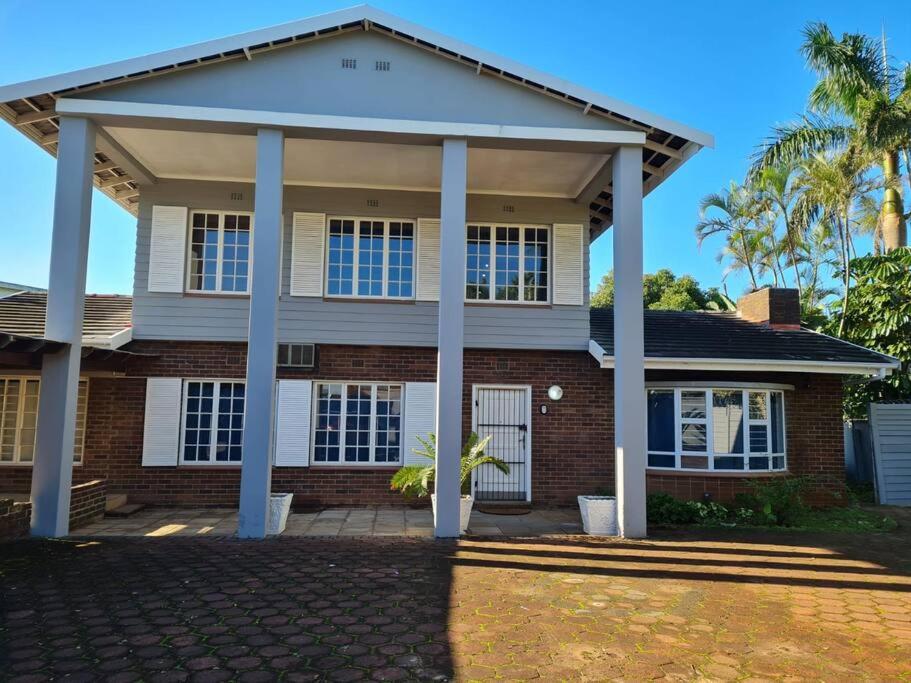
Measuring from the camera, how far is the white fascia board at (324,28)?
8133 mm

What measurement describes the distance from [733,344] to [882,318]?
461cm

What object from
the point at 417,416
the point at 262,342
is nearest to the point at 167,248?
the point at 262,342

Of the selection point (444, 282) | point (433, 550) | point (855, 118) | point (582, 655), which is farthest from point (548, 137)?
point (855, 118)

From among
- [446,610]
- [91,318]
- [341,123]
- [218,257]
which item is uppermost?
[341,123]

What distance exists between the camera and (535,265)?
11695 millimetres

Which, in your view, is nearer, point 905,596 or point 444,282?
point 905,596

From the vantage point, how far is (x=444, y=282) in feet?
27.7

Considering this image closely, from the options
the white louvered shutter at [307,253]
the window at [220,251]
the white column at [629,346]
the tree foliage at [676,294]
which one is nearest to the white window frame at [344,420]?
the white louvered shutter at [307,253]

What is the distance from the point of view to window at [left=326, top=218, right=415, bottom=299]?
11.3 m

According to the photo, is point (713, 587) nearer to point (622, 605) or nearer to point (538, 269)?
point (622, 605)

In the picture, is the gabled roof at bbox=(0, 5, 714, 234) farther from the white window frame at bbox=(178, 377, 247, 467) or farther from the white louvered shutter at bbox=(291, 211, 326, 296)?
the white window frame at bbox=(178, 377, 247, 467)

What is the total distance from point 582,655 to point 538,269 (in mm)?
8094

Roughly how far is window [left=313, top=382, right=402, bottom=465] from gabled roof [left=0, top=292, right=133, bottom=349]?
3454mm

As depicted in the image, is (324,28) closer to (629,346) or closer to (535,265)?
(535,265)
